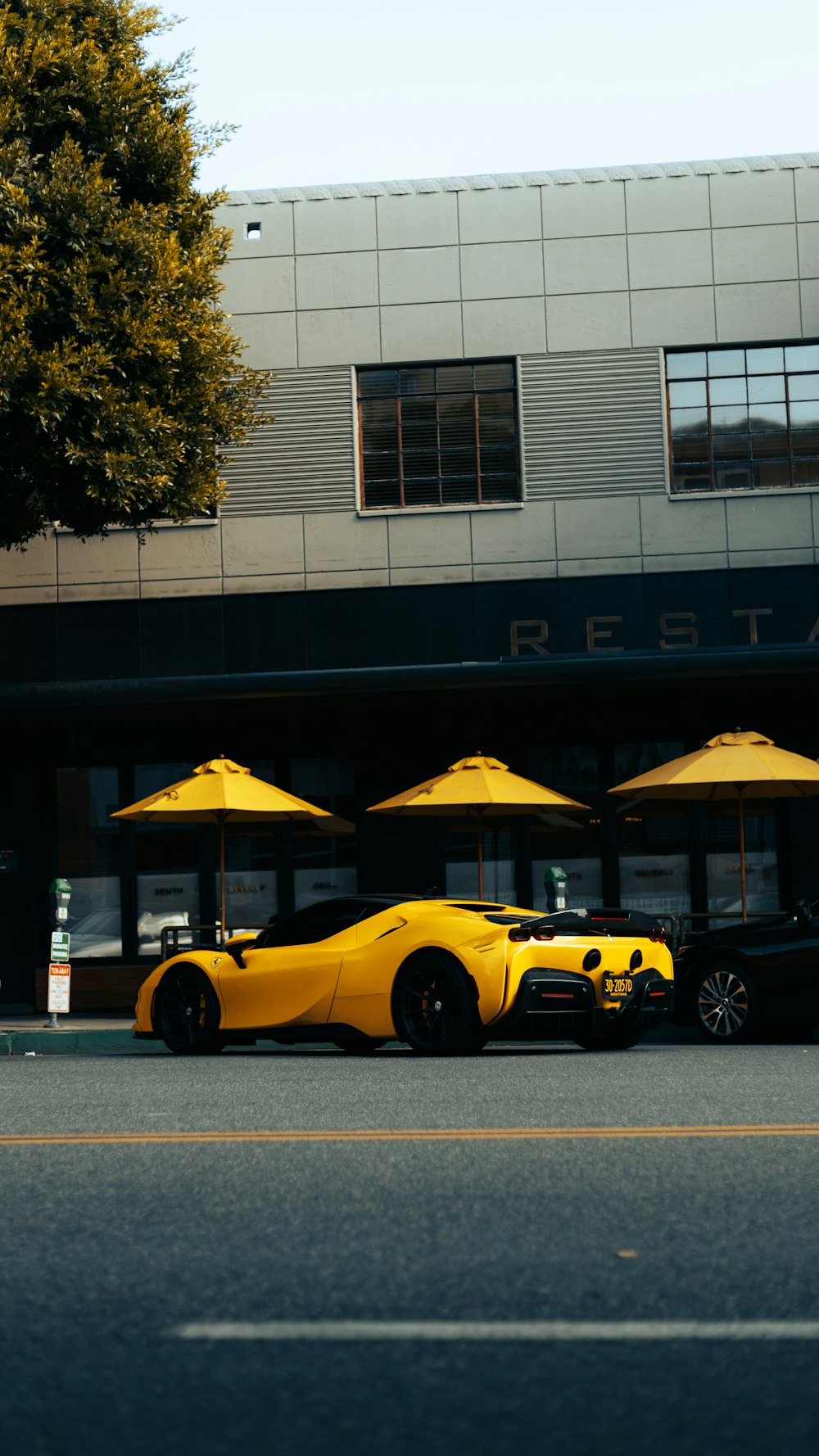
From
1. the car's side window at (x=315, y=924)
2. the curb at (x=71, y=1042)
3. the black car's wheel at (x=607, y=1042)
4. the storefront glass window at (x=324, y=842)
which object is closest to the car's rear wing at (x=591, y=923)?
the black car's wheel at (x=607, y=1042)

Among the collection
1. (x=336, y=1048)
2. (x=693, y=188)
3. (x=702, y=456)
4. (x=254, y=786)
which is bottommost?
(x=336, y=1048)

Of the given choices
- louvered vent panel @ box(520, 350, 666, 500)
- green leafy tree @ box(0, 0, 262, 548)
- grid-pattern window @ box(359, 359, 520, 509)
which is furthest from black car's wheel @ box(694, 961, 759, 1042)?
grid-pattern window @ box(359, 359, 520, 509)

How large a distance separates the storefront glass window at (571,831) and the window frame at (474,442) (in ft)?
10.6

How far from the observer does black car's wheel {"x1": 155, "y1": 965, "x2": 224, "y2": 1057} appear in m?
13.6

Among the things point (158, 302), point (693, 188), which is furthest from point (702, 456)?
point (158, 302)

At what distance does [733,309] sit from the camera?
21.5m

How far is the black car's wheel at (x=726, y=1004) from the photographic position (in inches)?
549

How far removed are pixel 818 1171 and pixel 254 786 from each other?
11.7m

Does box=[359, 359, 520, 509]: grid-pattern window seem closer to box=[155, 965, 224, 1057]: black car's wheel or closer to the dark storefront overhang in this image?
the dark storefront overhang

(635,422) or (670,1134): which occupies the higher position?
(635,422)

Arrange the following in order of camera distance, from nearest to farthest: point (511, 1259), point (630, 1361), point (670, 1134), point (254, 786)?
point (630, 1361) → point (511, 1259) → point (670, 1134) → point (254, 786)

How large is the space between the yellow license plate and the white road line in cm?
866

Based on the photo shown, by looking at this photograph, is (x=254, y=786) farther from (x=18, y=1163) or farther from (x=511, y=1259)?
(x=511, y=1259)

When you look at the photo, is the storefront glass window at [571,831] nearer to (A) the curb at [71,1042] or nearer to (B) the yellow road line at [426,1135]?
(A) the curb at [71,1042]
